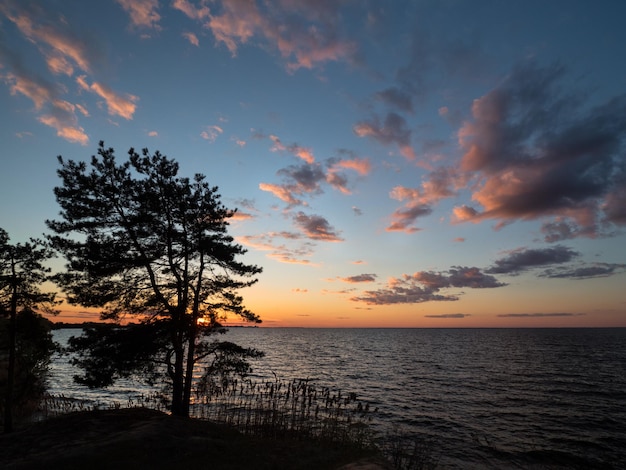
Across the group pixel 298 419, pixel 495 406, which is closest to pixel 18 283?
pixel 298 419

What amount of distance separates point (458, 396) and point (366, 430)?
17.7 metres

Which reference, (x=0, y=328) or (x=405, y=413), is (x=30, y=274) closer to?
(x=0, y=328)

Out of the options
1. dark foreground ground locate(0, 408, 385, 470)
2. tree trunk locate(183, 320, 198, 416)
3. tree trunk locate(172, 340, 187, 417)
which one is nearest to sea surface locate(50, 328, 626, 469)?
dark foreground ground locate(0, 408, 385, 470)

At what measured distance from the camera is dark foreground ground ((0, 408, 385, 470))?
12430mm

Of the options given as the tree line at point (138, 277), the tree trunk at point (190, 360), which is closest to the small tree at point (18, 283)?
the tree line at point (138, 277)

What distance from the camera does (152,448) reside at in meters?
13.6

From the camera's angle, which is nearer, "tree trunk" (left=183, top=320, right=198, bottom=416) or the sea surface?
"tree trunk" (left=183, top=320, right=198, bottom=416)

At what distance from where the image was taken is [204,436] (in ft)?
51.7

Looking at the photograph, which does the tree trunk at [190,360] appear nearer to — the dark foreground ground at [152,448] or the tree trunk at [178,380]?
the tree trunk at [178,380]

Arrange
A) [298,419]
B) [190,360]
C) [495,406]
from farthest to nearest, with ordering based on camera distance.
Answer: [495,406] < [298,419] < [190,360]

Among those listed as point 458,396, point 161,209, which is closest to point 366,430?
point 458,396

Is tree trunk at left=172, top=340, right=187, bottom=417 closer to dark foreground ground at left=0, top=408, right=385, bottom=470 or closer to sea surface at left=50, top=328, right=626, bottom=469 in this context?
dark foreground ground at left=0, top=408, right=385, bottom=470

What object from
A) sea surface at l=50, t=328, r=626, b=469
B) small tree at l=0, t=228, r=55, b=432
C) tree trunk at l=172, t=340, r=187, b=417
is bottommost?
sea surface at l=50, t=328, r=626, b=469

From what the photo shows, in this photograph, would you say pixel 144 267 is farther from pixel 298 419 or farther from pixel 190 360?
pixel 298 419
